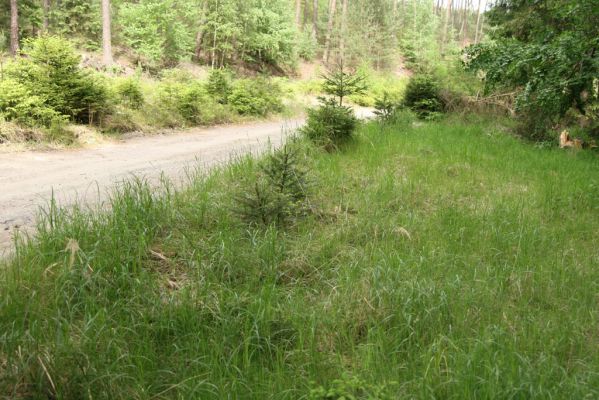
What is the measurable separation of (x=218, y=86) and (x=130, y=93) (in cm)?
446

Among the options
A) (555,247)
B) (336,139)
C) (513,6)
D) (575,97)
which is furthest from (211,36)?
(555,247)

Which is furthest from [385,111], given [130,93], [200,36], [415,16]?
[415,16]

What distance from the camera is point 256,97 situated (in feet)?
56.0

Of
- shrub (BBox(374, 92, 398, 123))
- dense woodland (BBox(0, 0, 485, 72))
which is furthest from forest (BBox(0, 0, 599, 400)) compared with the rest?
dense woodland (BBox(0, 0, 485, 72))

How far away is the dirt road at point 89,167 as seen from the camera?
208 inches

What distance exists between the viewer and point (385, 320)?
285 cm

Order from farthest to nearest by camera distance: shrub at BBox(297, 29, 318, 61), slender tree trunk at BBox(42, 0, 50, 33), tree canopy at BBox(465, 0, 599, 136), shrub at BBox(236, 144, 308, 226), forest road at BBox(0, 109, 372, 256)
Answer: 1. shrub at BBox(297, 29, 318, 61)
2. slender tree trunk at BBox(42, 0, 50, 33)
3. tree canopy at BBox(465, 0, 599, 136)
4. forest road at BBox(0, 109, 372, 256)
5. shrub at BBox(236, 144, 308, 226)

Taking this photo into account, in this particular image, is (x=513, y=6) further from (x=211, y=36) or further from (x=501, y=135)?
(x=211, y=36)

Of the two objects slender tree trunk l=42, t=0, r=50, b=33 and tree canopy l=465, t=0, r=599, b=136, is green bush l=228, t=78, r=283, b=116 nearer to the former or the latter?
tree canopy l=465, t=0, r=599, b=136

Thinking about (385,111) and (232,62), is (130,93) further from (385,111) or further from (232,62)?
(232,62)

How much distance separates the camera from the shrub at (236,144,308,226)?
177 inches

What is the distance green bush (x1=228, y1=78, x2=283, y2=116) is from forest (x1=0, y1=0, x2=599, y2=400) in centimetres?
598

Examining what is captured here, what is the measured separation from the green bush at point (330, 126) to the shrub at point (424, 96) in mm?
6729

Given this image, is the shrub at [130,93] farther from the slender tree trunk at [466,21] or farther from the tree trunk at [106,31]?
the slender tree trunk at [466,21]
